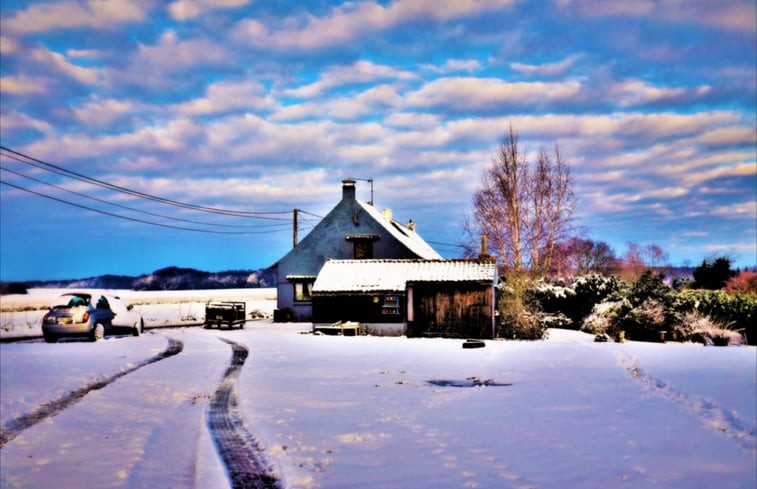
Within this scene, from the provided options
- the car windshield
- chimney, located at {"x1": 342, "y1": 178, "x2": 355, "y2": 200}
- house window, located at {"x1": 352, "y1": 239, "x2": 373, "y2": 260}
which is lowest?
the car windshield

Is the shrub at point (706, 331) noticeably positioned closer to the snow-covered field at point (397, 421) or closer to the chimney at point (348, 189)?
the snow-covered field at point (397, 421)

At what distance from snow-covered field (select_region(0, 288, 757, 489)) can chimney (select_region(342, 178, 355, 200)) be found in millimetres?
22218

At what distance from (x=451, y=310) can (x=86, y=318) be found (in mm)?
16992

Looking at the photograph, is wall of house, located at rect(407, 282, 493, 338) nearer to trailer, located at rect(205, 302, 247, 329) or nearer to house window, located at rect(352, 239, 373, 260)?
house window, located at rect(352, 239, 373, 260)

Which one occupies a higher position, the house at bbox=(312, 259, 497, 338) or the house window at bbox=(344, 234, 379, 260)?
the house window at bbox=(344, 234, 379, 260)

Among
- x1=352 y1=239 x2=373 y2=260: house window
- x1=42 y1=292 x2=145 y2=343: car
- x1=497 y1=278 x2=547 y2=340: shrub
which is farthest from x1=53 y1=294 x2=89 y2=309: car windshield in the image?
x1=352 y1=239 x2=373 y2=260: house window

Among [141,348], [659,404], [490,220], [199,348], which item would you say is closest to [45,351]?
[141,348]

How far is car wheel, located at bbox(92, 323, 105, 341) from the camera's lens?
26.7 meters

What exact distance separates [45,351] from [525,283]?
70.3 ft

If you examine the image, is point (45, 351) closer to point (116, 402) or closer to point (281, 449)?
point (116, 402)

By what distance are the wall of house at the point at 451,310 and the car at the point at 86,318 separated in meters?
14.1

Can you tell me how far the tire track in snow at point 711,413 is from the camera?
468 inches

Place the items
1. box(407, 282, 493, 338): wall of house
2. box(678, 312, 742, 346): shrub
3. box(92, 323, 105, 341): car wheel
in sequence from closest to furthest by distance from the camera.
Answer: box(92, 323, 105, 341): car wheel → box(678, 312, 742, 346): shrub → box(407, 282, 493, 338): wall of house

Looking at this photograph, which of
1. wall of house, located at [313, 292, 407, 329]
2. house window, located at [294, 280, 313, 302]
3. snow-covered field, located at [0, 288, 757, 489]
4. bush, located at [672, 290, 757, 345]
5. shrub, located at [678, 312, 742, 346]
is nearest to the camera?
snow-covered field, located at [0, 288, 757, 489]
